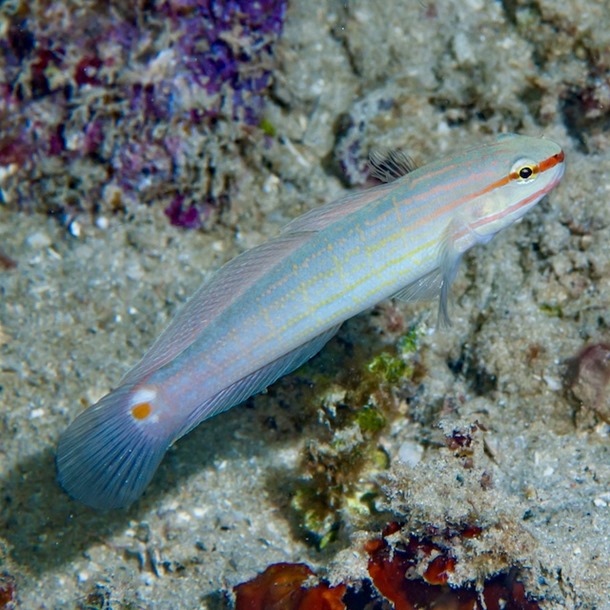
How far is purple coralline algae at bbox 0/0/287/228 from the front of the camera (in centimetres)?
458

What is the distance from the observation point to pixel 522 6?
4.92m

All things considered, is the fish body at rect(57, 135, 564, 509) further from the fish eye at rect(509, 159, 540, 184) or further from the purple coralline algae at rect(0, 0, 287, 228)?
the purple coralline algae at rect(0, 0, 287, 228)

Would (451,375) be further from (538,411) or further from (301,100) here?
(301,100)

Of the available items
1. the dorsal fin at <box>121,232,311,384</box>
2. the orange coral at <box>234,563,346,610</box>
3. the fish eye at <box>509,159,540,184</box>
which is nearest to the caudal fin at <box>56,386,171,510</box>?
the dorsal fin at <box>121,232,311,384</box>

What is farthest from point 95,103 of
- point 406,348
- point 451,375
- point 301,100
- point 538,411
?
point 538,411

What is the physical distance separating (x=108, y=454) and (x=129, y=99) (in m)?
2.92

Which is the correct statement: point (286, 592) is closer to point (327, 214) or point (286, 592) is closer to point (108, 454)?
point (108, 454)

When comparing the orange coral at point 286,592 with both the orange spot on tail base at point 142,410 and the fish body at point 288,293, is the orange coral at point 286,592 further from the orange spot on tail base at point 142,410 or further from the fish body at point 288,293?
the orange spot on tail base at point 142,410

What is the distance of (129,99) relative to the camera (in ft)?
15.4

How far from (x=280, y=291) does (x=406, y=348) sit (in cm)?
158

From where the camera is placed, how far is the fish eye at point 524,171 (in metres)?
3.16

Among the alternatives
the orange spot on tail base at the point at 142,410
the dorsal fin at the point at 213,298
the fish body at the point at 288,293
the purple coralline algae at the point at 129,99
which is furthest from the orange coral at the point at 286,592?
the purple coralline algae at the point at 129,99

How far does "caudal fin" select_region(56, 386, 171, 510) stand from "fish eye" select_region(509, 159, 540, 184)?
2.33 metres

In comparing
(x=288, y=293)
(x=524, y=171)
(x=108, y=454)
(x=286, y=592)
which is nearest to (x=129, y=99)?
(x=288, y=293)
